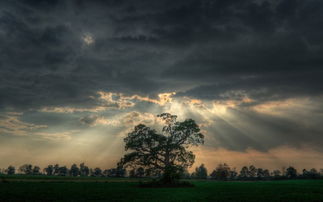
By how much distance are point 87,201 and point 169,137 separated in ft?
138

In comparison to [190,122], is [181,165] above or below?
below

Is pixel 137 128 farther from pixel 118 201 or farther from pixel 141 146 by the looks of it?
pixel 118 201

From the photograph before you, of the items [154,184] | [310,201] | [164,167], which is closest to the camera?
[310,201]

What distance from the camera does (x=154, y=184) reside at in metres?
60.6

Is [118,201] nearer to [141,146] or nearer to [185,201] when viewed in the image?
[185,201]

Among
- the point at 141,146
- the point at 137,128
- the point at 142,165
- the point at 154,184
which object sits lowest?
the point at 154,184

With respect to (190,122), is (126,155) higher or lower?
lower

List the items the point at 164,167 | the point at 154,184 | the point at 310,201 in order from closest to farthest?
the point at 310,201 → the point at 154,184 → the point at 164,167

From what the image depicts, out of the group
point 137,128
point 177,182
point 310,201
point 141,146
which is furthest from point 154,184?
point 310,201

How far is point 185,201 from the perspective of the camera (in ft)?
87.1

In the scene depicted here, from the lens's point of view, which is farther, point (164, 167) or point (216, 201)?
point (164, 167)

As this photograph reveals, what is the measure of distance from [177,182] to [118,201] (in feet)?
124

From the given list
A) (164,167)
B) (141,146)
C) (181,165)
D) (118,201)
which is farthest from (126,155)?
(118,201)

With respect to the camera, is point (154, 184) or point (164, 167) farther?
point (164, 167)
